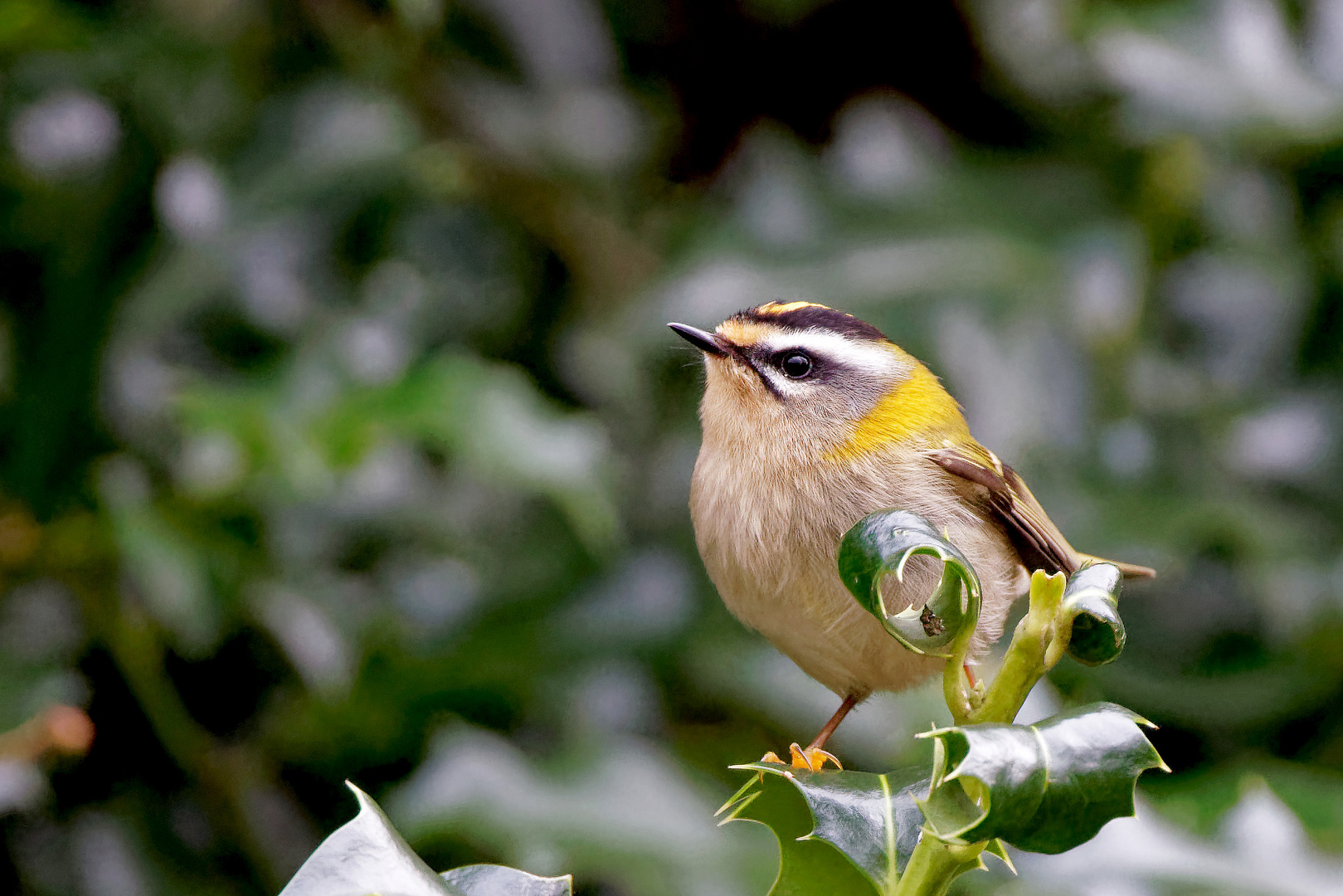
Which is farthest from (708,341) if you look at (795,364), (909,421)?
(909,421)

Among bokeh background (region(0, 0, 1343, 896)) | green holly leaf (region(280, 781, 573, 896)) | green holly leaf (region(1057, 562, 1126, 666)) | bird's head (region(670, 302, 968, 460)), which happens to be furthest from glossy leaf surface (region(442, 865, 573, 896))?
bokeh background (region(0, 0, 1343, 896))

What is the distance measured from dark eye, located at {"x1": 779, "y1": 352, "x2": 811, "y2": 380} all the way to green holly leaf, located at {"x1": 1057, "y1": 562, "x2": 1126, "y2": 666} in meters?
0.67

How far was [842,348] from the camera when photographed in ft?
4.89

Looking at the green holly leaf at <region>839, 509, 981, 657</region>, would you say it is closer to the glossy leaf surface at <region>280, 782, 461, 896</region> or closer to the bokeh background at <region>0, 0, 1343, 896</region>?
the glossy leaf surface at <region>280, 782, 461, 896</region>

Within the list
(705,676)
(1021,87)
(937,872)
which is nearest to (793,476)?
(937,872)

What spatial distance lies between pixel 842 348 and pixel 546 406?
42.0 inches

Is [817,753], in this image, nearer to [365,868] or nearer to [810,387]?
[810,387]

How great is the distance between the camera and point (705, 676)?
2422mm

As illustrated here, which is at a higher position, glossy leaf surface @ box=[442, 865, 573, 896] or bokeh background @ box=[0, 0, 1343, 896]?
bokeh background @ box=[0, 0, 1343, 896]

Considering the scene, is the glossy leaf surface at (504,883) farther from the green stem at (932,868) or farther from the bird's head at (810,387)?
the bird's head at (810,387)

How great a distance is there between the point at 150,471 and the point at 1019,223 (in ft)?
5.86

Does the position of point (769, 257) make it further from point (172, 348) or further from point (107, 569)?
point (107, 569)

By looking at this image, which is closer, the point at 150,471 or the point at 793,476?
the point at 793,476

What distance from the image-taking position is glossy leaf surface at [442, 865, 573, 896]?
852 millimetres
